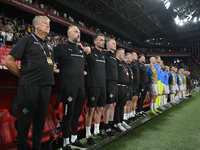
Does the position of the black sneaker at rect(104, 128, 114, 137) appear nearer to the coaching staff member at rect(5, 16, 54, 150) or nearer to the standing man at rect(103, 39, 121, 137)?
the standing man at rect(103, 39, 121, 137)

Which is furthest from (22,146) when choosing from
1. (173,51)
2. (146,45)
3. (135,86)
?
(173,51)

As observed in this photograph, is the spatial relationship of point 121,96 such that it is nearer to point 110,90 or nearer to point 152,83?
point 110,90

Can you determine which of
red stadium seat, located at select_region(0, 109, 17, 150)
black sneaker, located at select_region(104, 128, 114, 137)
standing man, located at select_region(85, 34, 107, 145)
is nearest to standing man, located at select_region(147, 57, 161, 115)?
black sneaker, located at select_region(104, 128, 114, 137)

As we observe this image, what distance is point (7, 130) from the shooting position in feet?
6.55

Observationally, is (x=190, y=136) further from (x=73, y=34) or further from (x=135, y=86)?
(x=73, y=34)

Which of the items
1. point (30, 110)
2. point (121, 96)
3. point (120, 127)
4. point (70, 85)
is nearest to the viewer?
point (30, 110)

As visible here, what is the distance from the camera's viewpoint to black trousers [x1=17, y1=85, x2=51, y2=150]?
5.17 feet

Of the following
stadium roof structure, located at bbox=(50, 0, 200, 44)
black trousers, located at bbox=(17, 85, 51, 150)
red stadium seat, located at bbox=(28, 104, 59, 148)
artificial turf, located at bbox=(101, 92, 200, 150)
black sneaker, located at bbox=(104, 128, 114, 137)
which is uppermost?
stadium roof structure, located at bbox=(50, 0, 200, 44)

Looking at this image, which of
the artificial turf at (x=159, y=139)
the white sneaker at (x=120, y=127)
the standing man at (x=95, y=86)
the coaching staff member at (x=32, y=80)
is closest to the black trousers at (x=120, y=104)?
the white sneaker at (x=120, y=127)

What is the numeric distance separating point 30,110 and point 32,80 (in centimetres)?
34

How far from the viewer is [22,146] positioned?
5.11ft

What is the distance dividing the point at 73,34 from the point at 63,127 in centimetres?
144

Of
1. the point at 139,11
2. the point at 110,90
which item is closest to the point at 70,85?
the point at 110,90

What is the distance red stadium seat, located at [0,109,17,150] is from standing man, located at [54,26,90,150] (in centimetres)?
69
